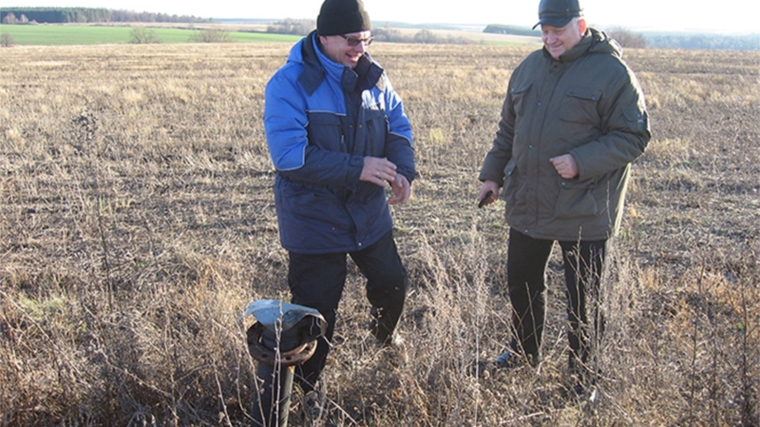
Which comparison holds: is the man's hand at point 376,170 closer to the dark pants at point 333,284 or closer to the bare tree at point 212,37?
the dark pants at point 333,284

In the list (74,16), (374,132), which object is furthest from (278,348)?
(74,16)

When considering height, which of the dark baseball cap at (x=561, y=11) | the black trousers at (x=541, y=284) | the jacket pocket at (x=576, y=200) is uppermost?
the dark baseball cap at (x=561, y=11)

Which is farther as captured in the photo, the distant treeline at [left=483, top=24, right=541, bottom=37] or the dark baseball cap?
the distant treeline at [left=483, top=24, right=541, bottom=37]

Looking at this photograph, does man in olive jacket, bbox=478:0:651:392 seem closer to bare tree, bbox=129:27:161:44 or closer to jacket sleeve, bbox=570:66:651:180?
jacket sleeve, bbox=570:66:651:180

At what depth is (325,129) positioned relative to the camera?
8.37 ft

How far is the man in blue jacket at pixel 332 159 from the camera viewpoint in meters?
2.45

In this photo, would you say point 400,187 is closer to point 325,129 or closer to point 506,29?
point 325,129

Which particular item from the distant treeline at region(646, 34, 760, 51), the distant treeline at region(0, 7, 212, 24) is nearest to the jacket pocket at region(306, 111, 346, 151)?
the distant treeline at region(646, 34, 760, 51)

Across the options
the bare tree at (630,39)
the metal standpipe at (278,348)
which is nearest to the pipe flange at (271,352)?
the metal standpipe at (278,348)

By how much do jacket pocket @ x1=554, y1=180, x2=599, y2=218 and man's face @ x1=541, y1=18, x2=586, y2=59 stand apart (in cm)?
57

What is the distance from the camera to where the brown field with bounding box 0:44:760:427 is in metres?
2.35

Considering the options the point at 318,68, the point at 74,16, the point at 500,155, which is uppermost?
the point at 74,16

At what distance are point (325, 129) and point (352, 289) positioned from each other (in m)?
1.65

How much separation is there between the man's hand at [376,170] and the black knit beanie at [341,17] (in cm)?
54
